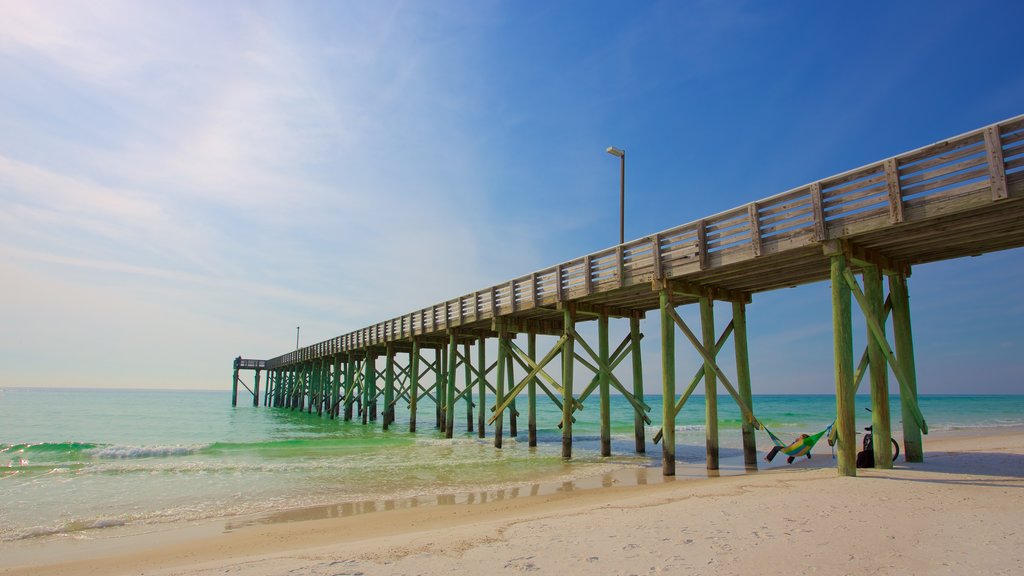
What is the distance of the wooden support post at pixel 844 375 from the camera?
8.33 meters

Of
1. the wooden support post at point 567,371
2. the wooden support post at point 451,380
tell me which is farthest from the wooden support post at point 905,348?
the wooden support post at point 451,380

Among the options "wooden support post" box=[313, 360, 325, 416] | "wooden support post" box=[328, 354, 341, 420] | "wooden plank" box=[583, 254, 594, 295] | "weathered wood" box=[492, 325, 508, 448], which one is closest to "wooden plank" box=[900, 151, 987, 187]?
"wooden plank" box=[583, 254, 594, 295]

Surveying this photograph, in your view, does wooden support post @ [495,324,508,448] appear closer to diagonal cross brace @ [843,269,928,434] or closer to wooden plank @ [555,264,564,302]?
wooden plank @ [555,264,564,302]

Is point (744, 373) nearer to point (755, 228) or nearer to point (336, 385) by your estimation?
point (755, 228)

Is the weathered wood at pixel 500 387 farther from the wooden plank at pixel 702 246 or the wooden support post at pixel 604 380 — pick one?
the wooden plank at pixel 702 246

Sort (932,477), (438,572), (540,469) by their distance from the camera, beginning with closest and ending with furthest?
(438,572) → (932,477) → (540,469)

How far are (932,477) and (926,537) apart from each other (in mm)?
3900

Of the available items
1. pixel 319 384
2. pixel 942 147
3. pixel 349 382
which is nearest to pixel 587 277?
pixel 942 147

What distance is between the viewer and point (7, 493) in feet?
36.3

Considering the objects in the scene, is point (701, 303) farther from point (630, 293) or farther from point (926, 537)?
point (926, 537)

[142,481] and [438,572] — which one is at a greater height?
[438,572]

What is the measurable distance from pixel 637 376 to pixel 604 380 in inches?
63.6

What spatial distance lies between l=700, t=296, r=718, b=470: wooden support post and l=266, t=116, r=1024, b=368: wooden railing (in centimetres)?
143

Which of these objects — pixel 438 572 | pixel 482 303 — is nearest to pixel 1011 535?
pixel 438 572
